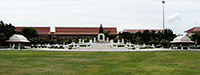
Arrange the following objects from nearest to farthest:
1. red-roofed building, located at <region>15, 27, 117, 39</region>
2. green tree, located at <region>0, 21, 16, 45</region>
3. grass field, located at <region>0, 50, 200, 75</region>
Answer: grass field, located at <region>0, 50, 200, 75</region>, green tree, located at <region>0, 21, 16, 45</region>, red-roofed building, located at <region>15, 27, 117, 39</region>

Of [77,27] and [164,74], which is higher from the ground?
[77,27]

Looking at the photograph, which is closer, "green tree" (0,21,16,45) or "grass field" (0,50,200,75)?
"grass field" (0,50,200,75)

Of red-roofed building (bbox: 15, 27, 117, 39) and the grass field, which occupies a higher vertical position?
red-roofed building (bbox: 15, 27, 117, 39)

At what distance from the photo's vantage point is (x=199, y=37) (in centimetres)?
6094

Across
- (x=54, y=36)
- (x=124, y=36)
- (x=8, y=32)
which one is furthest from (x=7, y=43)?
(x=54, y=36)

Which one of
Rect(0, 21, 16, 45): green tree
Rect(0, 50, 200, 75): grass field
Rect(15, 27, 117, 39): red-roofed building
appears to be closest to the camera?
Rect(0, 50, 200, 75): grass field

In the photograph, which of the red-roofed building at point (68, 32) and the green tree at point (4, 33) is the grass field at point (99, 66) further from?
the red-roofed building at point (68, 32)

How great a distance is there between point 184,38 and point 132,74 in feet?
156

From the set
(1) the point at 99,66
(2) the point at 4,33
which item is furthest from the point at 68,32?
(1) the point at 99,66

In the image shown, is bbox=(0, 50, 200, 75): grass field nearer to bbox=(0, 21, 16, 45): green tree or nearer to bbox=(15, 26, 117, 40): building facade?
bbox=(0, 21, 16, 45): green tree

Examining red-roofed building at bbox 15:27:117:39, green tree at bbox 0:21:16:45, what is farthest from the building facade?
green tree at bbox 0:21:16:45

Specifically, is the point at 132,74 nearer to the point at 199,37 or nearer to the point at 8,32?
the point at 8,32

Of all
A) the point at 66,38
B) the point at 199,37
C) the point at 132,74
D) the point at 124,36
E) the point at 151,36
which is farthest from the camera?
the point at 66,38

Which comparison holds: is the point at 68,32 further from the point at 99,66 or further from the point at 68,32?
the point at 99,66
